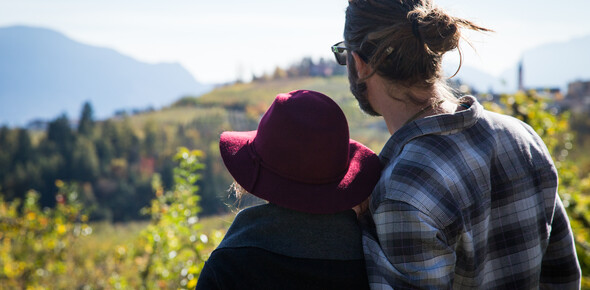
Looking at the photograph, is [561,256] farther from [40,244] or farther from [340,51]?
[40,244]

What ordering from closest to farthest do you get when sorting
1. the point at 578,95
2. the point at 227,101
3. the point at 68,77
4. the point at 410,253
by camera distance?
the point at 410,253, the point at 578,95, the point at 227,101, the point at 68,77

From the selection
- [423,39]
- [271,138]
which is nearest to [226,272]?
[271,138]

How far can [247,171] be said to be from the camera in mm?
1320

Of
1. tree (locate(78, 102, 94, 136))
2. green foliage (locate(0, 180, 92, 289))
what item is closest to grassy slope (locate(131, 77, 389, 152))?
tree (locate(78, 102, 94, 136))

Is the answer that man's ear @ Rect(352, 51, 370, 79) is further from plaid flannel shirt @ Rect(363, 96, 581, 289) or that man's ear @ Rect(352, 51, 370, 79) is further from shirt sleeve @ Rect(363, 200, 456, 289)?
shirt sleeve @ Rect(363, 200, 456, 289)

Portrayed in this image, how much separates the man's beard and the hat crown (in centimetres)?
24

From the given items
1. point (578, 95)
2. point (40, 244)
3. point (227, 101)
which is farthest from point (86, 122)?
point (40, 244)

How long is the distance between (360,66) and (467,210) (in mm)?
537

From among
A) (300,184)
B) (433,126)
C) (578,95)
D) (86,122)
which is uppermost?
(433,126)

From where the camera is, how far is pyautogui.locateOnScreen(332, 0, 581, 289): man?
4.05 feet

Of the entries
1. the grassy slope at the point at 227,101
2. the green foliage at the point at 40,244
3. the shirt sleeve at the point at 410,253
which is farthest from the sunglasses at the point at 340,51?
the grassy slope at the point at 227,101

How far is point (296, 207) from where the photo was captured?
4.08ft

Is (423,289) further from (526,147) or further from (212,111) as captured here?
(212,111)

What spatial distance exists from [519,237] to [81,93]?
154 m
